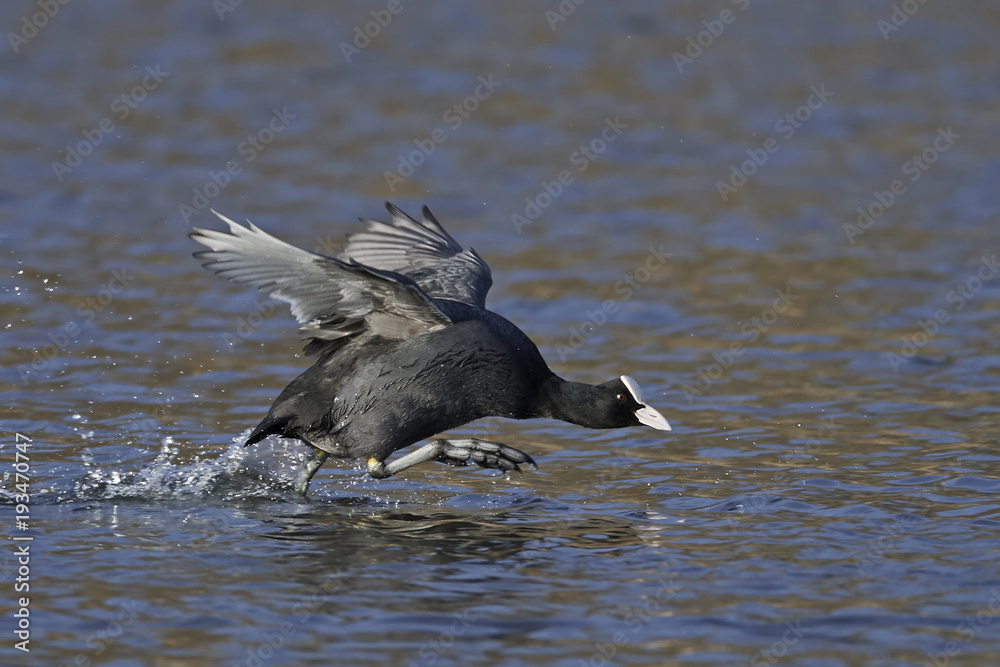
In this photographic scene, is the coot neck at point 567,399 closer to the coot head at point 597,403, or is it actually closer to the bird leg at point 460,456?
the coot head at point 597,403

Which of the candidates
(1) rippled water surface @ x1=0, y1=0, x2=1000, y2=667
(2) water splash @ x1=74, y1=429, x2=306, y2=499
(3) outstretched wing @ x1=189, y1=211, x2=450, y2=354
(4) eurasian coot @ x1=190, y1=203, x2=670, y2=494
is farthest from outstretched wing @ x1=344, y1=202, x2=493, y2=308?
(2) water splash @ x1=74, y1=429, x2=306, y2=499

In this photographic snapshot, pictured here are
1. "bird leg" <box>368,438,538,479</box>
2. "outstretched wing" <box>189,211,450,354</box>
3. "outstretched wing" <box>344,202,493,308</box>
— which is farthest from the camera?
"outstretched wing" <box>344,202,493,308</box>

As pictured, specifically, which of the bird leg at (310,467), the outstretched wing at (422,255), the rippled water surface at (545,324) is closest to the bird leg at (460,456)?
the rippled water surface at (545,324)

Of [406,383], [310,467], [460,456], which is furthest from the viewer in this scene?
[310,467]

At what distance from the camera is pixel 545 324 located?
10648mm

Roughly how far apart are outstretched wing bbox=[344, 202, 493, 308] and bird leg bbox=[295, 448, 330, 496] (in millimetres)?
1108

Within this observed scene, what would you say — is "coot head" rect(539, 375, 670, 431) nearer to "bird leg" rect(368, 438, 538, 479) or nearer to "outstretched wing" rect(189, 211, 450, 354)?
"bird leg" rect(368, 438, 538, 479)

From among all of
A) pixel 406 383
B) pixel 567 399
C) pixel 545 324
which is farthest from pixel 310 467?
pixel 545 324

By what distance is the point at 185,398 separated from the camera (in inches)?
360

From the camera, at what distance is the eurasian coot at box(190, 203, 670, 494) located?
7312mm

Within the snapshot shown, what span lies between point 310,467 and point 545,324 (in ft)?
10.6

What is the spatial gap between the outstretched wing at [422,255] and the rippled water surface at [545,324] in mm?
1012

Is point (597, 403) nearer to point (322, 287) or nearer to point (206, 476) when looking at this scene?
point (322, 287)

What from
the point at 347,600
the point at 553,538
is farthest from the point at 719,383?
the point at 347,600
